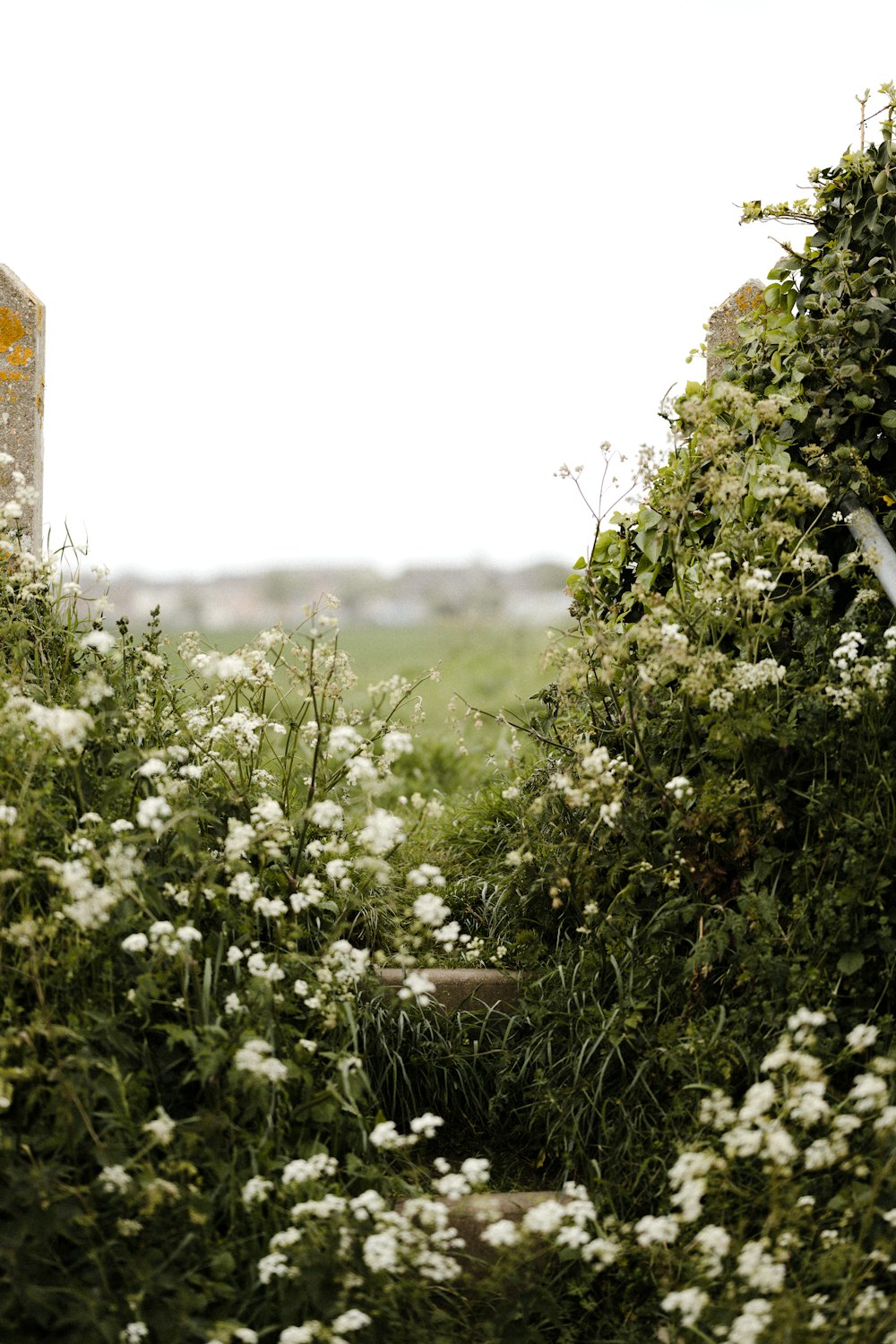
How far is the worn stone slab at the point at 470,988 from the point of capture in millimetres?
3533

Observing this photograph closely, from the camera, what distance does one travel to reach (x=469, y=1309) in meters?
2.74

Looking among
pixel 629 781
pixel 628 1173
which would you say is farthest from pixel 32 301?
pixel 628 1173

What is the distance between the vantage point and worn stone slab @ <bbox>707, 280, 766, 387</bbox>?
14.9 ft

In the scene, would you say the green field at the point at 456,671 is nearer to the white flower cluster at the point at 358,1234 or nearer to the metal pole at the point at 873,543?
the metal pole at the point at 873,543

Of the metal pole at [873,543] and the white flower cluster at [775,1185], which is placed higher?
the metal pole at [873,543]

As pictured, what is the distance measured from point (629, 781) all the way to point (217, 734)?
1342mm

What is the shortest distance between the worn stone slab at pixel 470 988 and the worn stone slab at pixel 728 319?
2516 mm

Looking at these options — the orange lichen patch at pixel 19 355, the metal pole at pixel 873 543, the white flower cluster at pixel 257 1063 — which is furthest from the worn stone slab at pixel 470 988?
the orange lichen patch at pixel 19 355

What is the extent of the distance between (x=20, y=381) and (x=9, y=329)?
0.75ft

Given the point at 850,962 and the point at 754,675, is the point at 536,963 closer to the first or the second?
the point at 850,962

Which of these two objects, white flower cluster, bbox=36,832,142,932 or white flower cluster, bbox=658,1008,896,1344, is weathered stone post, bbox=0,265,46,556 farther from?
white flower cluster, bbox=658,1008,896,1344

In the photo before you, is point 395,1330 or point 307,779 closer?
point 395,1330

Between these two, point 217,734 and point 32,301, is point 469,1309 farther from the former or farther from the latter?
point 32,301

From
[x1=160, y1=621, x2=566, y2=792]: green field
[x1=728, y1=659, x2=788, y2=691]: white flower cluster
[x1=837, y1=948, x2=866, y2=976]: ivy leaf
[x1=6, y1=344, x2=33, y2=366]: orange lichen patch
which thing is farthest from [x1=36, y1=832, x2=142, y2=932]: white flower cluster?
[x1=6, y1=344, x2=33, y2=366]: orange lichen patch
